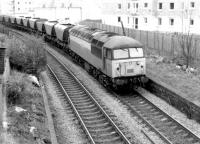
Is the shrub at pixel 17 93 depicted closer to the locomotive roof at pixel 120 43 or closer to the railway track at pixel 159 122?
the railway track at pixel 159 122

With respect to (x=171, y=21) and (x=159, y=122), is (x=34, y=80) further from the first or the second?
(x=171, y=21)

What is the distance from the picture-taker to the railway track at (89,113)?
12.6 m

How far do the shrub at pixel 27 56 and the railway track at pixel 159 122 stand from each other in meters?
6.22

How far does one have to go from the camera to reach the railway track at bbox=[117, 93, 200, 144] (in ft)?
40.0

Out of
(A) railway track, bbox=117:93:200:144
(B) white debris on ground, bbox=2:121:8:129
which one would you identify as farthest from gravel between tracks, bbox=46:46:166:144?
(B) white debris on ground, bbox=2:121:8:129

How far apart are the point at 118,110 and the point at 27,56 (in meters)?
7.68

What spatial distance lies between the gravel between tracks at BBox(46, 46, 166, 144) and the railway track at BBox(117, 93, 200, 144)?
333mm

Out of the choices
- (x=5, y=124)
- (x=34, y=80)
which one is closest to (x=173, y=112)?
(x=5, y=124)

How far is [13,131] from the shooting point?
36.5 ft

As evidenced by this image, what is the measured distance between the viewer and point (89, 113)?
1537 cm

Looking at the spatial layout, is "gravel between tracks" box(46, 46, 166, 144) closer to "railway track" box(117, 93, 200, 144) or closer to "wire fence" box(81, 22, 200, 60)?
"railway track" box(117, 93, 200, 144)

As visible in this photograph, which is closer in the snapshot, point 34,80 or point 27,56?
point 34,80

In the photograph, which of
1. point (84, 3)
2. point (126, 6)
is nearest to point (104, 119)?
point (126, 6)

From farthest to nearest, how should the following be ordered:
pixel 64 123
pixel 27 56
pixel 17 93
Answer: pixel 27 56 < pixel 17 93 < pixel 64 123
